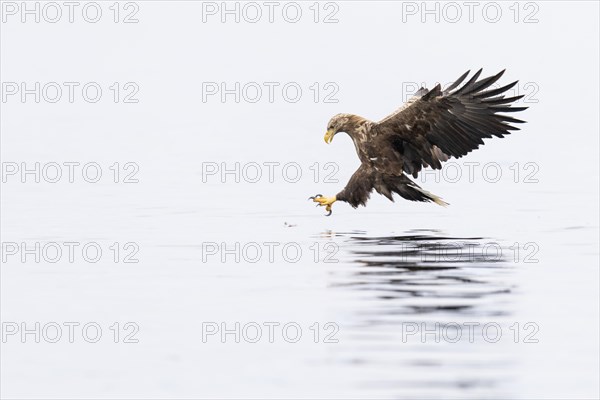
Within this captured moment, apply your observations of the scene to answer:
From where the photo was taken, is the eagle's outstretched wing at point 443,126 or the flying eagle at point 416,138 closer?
the eagle's outstretched wing at point 443,126

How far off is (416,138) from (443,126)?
328 millimetres

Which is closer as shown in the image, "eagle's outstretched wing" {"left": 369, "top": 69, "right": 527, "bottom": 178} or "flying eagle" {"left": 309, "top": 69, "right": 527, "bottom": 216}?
"eagle's outstretched wing" {"left": 369, "top": 69, "right": 527, "bottom": 178}

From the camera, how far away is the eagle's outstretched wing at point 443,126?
17.6 meters

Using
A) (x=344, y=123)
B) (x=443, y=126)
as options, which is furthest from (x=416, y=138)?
(x=344, y=123)

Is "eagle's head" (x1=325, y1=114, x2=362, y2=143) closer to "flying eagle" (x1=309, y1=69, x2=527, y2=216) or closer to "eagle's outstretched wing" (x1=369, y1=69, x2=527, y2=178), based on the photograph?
"flying eagle" (x1=309, y1=69, x2=527, y2=216)

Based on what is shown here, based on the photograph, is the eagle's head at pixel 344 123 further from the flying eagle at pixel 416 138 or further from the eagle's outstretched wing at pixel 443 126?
the eagle's outstretched wing at pixel 443 126

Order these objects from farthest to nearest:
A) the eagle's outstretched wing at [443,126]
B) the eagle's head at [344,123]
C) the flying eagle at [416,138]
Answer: the eagle's head at [344,123] → the flying eagle at [416,138] → the eagle's outstretched wing at [443,126]

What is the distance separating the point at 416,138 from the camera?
1798 cm

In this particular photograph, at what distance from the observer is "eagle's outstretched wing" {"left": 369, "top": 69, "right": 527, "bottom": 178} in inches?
695

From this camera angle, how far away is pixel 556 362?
1066 centimetres

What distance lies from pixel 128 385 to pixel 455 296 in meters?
3.56

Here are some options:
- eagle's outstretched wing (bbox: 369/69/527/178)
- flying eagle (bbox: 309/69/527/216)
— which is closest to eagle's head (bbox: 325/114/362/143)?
flying eagle (bbox: 309/69/527/216)

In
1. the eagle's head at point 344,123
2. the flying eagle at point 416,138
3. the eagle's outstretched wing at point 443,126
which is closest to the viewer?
the eagle's outstretched wing at point 443,126

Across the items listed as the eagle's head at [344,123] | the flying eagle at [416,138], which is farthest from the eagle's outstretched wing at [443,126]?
the eagle's head at [344,123]
